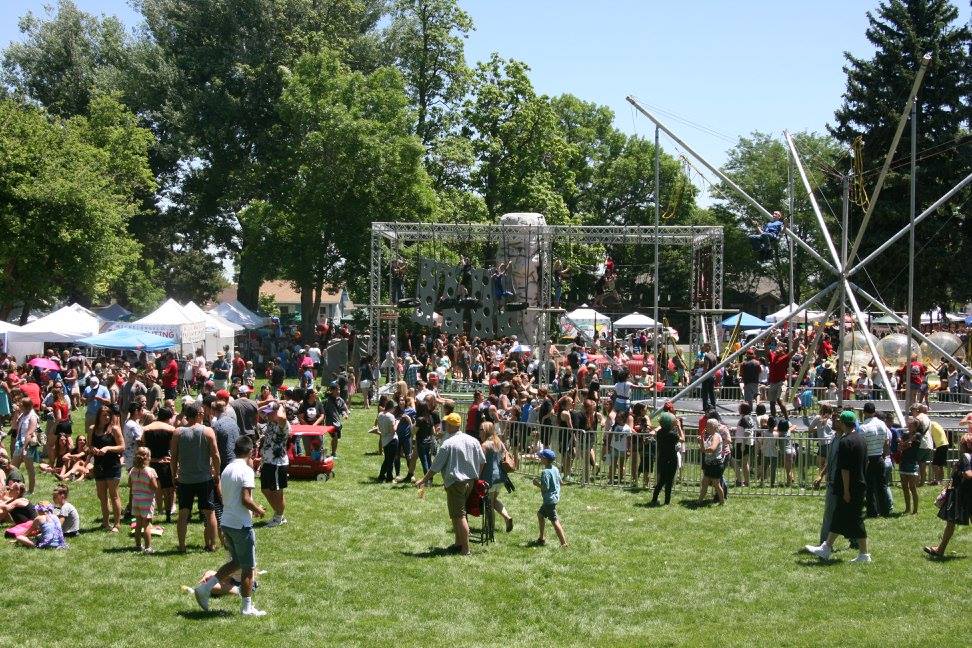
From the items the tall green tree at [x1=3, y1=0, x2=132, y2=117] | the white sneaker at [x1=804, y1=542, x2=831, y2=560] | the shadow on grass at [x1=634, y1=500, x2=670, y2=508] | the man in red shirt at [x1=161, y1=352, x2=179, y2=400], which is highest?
the tall green tree at [x1=3, y1=0, x2=132, y2=117]

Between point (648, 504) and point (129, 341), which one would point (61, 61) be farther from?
point (648, 504)

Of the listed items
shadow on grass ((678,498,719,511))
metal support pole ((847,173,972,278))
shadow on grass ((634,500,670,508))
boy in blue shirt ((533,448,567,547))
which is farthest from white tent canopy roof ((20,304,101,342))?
boy in blue shirt ((533,448,567,547))

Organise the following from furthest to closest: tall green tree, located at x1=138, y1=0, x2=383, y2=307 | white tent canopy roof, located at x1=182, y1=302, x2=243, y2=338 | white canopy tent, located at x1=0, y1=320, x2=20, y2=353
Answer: tall green tree, located at x1=138, y1=0, x2=383, y2=307
white tent canopy roof, located at x1=182, y1=302, x2=243, y2=338
white canopy tent, located at x1=0, y1=320, x2=20, y2=353

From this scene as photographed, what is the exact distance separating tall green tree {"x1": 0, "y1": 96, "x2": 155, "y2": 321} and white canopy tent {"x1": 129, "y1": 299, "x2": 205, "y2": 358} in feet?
15.0

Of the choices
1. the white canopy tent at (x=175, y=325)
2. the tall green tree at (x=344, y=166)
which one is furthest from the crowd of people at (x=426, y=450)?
the tall green tree at (x=344, y=166)

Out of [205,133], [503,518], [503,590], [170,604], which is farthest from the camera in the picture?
[205,133]

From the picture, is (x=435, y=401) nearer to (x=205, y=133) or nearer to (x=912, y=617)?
(x=912, y=617)

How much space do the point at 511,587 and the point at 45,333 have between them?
960 inches

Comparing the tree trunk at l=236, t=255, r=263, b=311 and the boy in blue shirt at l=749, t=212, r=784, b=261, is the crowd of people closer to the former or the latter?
the boy in blue shirt at l=749, t=212, r=784, b=261

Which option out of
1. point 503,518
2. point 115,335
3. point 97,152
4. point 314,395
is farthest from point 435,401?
A: point 97,152

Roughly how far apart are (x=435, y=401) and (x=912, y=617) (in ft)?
33.2

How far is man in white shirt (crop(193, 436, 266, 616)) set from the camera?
33.6 feet

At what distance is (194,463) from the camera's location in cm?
1246

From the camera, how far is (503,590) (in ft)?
38.1
